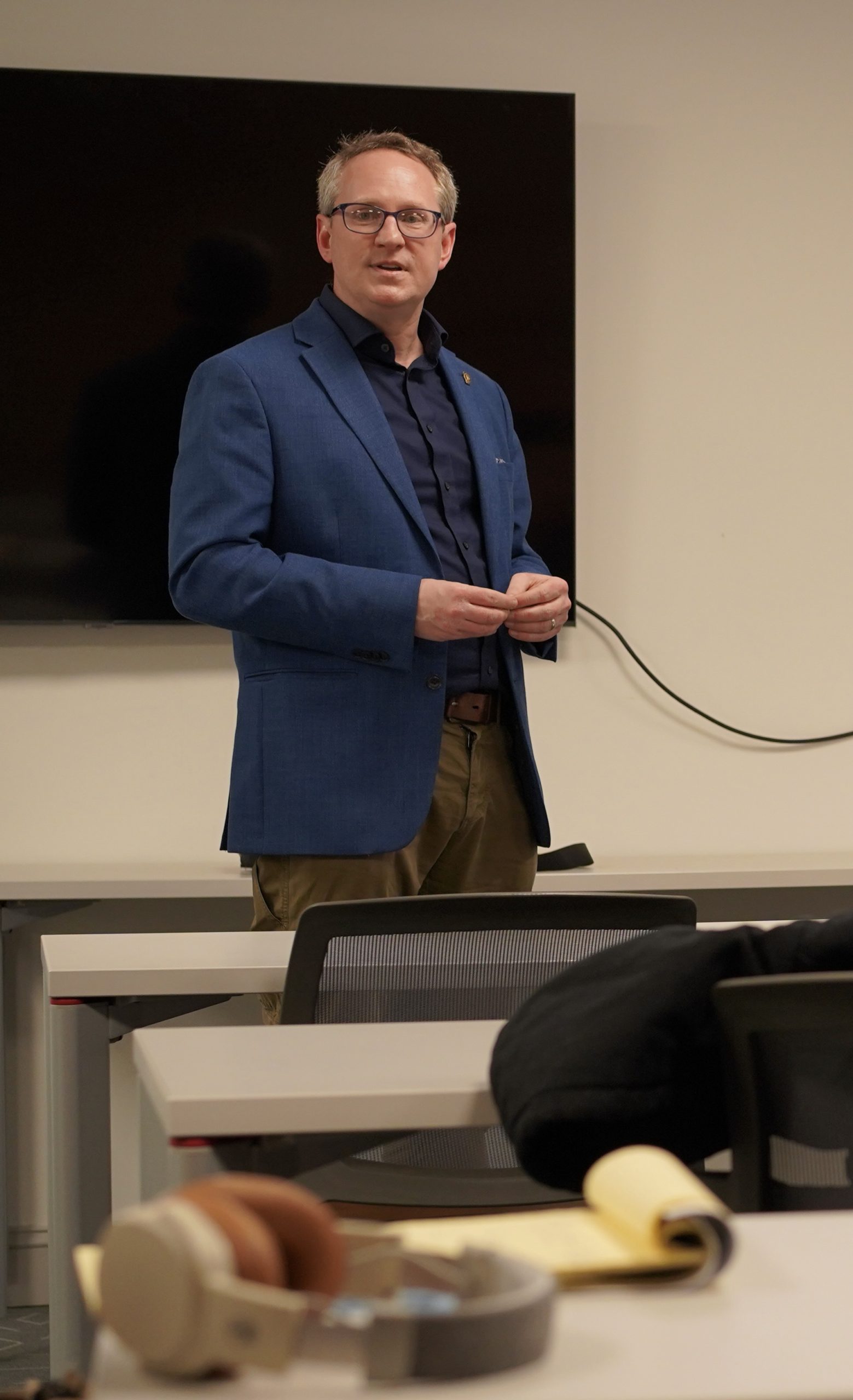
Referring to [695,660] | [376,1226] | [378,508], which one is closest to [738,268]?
[695,660]

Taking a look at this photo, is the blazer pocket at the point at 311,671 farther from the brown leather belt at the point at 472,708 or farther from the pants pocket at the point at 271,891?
the pants pocket at the point at 271,891

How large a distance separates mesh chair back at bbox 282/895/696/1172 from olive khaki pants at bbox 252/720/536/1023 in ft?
2.10

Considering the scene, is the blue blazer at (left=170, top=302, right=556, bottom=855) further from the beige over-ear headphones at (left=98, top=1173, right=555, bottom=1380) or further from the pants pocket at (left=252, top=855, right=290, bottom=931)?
the beige over-ear headphones at (left=98, top=1173, right=555, bottom=1380)

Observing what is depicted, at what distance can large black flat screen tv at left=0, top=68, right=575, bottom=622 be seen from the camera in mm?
3025

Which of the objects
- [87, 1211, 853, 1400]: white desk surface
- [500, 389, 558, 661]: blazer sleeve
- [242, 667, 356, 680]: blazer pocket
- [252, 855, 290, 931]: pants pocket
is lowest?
[252, 855, 290, 931]: pants pocket

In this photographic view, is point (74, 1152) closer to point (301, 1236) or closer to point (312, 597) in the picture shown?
point (312, 597)

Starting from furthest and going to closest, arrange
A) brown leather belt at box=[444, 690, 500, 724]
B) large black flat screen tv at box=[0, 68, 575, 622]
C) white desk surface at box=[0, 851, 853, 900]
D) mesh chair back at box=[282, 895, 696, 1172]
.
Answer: large black flat screen tv at box=[0, 68, 575, 622], white desk surface at box=[0, 851, 853, 900], brown leather belt at box=[444, 690, 500, 724], mesh chair back at box=[282, 895, 696, 1172]

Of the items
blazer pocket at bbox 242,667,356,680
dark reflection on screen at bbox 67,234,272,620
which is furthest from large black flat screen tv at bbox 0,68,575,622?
blazer pocket at bbox 242,667,356,680

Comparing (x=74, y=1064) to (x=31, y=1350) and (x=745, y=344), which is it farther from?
(x=745, y=344)

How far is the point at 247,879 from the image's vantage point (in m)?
2.72

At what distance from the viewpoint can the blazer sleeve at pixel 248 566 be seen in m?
2.00

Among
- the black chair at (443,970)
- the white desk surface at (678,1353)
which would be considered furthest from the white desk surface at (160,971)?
the white desk surface at (678,1353)

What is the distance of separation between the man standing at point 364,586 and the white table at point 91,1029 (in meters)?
0.46

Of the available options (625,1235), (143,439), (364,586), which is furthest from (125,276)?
(625,1235)
